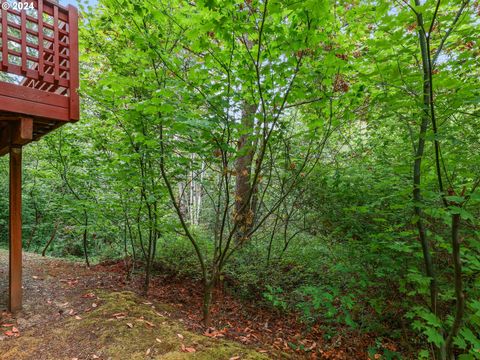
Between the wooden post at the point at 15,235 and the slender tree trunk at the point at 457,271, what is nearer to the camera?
the slender tree trunk at the point at 457,271

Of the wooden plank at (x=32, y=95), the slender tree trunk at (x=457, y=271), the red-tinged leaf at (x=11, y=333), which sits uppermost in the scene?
the wooden plank at (x=32, y=95)

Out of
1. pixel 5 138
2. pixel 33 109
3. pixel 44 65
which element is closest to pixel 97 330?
pixel 33 109

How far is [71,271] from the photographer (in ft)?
17.6

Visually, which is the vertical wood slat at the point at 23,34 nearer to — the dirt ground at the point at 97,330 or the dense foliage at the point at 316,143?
the dense foliage at the point at 316,143

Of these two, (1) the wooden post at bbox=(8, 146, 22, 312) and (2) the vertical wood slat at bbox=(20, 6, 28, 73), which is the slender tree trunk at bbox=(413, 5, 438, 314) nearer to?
(2) the vertical wood slat at bbox=(20, 6, 28, 73)

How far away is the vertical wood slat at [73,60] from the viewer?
3141 millimetres

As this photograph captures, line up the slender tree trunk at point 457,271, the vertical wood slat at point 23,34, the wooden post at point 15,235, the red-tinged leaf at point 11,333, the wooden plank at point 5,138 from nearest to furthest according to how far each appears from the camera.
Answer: the slender tree trunk at point 457,271 → the vertical wood slat at point 23,34 → the red-tinged leaf at point 11,333 → the wooden post at point 15,235 → the wooden plank at point 5,138

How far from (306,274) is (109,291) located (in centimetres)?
291

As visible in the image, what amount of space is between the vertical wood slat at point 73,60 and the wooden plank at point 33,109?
0.08 meters

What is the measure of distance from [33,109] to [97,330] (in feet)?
7.55

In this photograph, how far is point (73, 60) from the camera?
317 cm

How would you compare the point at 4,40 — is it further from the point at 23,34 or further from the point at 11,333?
the point at 11,333

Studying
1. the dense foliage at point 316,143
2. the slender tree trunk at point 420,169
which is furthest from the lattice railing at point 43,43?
the slender tree trunk at point 420,169

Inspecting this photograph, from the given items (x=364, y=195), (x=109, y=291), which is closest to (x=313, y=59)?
(x=364, y=195)
